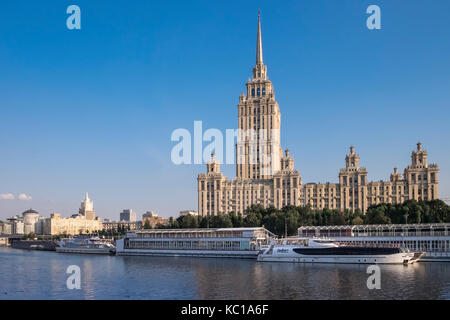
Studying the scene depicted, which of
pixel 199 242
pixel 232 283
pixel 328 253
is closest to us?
pixel 232 283

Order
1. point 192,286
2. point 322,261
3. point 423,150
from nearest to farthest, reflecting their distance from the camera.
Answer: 1. point 192,286
2. point 322,261
3. point 423,150

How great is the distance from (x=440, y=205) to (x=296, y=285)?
303 ft

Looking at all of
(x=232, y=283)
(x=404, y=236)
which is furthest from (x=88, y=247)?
(x=232, y=283)

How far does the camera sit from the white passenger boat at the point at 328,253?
10106cm

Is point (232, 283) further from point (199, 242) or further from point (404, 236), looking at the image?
point (199, 242)

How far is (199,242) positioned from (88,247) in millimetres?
45802

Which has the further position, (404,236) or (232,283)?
(404,236)

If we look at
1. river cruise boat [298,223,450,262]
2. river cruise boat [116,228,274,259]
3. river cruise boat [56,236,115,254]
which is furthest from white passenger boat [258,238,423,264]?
river cruise boat [56,236,115,254]

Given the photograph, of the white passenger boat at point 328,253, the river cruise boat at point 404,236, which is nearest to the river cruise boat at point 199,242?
the white passenger boat at point 328,253

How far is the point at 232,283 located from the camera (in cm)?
7362

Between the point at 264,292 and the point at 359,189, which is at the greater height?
the point at 359,189
